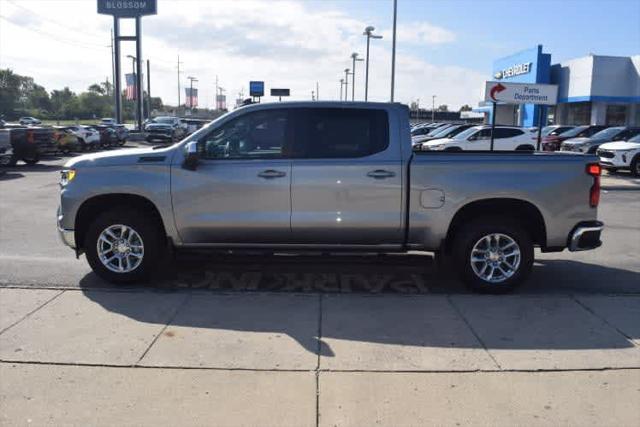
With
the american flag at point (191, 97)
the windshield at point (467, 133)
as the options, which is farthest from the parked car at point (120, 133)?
the american flag at point (191, 97)

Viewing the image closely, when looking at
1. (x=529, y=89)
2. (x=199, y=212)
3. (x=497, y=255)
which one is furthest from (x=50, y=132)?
(x=497, y=255)

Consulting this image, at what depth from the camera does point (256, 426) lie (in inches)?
139

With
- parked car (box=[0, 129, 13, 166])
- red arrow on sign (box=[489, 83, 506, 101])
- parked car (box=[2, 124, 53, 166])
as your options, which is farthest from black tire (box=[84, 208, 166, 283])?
parked car (box=[2, 124, 53, 166])

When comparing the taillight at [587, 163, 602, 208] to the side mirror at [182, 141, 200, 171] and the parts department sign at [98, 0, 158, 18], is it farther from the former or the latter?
the parts department sign at [98, 0, 158, 18]

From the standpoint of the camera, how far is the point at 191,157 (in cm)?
591

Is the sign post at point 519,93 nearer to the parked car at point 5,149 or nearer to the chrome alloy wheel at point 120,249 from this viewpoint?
the chrome alloy wheel at point 120,249

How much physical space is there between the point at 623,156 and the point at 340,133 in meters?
17.0

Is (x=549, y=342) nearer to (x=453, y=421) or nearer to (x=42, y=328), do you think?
(x=453, y=421)

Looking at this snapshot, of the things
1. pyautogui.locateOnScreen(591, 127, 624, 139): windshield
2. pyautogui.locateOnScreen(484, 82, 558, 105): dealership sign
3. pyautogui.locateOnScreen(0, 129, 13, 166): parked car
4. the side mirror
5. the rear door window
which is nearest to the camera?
the side mirror

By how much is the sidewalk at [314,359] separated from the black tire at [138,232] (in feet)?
0.85

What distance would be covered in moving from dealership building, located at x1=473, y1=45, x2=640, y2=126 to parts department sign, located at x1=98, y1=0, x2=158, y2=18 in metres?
28.6

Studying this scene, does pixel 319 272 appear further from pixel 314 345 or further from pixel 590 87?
pixel 590 87

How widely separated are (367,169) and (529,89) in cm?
1726

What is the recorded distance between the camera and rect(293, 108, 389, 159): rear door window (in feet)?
20.0
